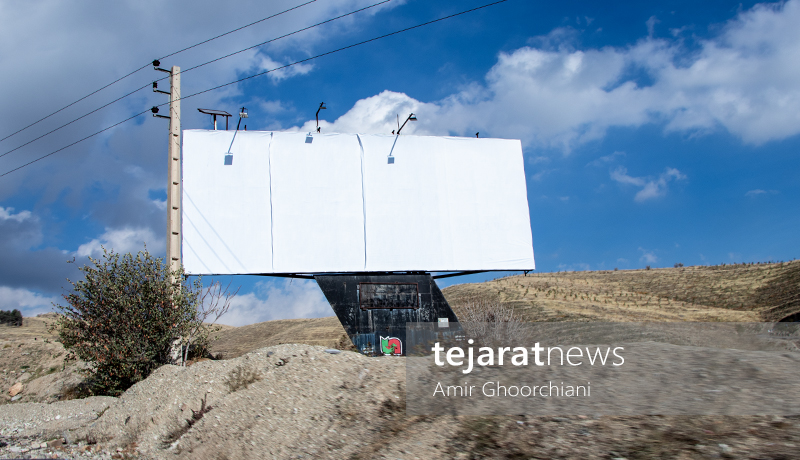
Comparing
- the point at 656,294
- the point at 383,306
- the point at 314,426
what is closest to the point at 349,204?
the point at 383,306

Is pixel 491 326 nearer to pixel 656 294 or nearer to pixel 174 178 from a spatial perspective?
pixel 174 178

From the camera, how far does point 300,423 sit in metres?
7.43

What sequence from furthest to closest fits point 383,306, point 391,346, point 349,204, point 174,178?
point 349,204 → point 383,306 → point 391,346 → point 174,178

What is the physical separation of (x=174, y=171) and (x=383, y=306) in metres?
8.57

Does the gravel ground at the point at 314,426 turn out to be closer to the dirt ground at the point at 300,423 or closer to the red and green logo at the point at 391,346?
the dirt ground at the point at 300,423

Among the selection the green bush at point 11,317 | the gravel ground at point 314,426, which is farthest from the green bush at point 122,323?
the green bush at point 11,317

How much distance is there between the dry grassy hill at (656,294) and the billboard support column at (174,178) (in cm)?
2239

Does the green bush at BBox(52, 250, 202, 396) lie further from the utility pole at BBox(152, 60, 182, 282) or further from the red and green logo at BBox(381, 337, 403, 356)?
the red and green logo at BBox(381, 337, 403, 356)

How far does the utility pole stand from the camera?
48.2 ft

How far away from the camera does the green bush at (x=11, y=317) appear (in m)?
41.6

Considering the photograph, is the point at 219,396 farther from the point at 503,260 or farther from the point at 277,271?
the point at 503,260

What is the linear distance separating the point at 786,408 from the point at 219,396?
29.8 feet

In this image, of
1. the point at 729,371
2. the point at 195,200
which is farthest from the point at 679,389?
→ the point at 195,200

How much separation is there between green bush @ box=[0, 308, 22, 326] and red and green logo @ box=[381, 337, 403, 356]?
133 feet
